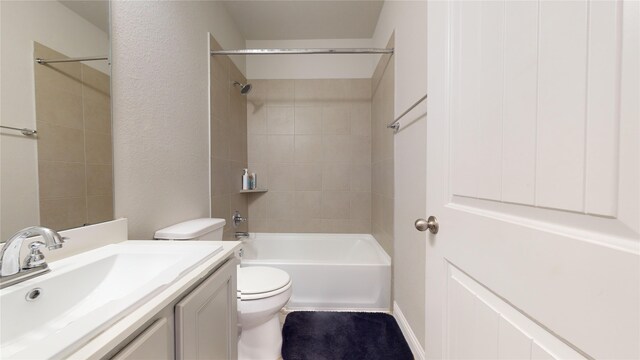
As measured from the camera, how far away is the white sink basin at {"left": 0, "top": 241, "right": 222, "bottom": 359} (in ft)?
1.38

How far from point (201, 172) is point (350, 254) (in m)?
1.64

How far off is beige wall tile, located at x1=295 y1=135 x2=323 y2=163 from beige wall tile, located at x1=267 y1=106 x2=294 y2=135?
0.15 metres

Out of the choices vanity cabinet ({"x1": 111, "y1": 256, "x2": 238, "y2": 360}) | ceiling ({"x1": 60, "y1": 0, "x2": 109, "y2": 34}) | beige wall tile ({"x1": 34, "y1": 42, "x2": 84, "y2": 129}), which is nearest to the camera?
vanity cabinet ({"x1": 111, "y1": 256, "x2": 238, "y2": 360})

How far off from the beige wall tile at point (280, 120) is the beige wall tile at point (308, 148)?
0.48ft

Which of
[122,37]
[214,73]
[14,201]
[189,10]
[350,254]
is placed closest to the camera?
[14,201]

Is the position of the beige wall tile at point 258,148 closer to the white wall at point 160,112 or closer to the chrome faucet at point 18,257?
the white wall at point 160,112

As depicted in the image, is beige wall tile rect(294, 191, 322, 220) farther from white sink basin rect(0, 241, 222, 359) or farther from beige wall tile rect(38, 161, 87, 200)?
beige wall tile rect(38, 161, 87, 200)

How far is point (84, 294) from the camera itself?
712 mm

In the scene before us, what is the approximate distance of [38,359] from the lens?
0.35 metres

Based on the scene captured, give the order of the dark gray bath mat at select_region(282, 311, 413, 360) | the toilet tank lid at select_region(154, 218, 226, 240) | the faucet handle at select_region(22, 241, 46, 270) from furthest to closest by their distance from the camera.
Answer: the dark gray bath mat at select_region(282, 311, 413, 360), the toilet tank lid at select_region(154, 218, 226, 240), the faucet handle at select_region(22, 241, 46, 270)

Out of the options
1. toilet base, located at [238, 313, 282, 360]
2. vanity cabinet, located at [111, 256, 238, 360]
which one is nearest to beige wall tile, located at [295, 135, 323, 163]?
toilet base, located at [238, 313, 282, 360]
